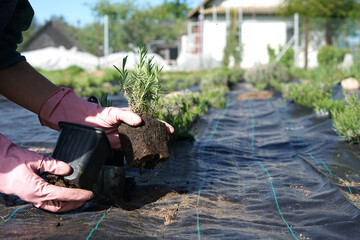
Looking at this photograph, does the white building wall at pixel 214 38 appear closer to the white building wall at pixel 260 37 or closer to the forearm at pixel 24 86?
the white building wall at pixel 260 37

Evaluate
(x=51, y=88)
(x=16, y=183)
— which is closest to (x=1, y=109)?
(x=51, y=88)

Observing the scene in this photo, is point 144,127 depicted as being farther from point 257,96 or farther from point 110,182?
point 257,96

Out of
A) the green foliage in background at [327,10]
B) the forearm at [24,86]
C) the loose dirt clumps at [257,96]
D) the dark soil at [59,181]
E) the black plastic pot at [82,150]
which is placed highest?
the green foliage in background at [327,10]

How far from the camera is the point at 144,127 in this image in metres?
2.50

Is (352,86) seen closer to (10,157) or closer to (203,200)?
(203,200)

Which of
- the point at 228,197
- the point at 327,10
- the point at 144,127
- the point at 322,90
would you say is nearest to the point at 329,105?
the point at 322,90

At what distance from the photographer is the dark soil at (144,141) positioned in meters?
2.48

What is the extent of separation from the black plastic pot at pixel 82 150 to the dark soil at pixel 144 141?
163 millimetres

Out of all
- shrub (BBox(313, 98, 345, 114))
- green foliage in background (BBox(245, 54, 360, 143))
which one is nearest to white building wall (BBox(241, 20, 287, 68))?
green foliage in background (BBox(245, 54, 360, 143))

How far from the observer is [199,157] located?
3.94 m

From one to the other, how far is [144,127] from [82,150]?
15.9 inches

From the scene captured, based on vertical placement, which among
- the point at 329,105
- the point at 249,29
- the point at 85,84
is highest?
the point at 249,29

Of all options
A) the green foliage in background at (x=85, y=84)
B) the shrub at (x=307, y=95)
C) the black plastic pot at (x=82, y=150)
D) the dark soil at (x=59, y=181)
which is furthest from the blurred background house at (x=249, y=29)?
the dark soil at (x=59, y=181)

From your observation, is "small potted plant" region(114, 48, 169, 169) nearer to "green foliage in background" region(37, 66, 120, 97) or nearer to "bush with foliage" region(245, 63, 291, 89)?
"green foliage in background" region(37, 66, 120, 97)
